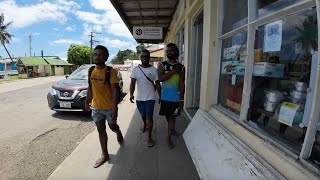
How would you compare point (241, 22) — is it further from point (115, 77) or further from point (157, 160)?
point (157, 160)

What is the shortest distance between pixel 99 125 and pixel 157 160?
1040 mm

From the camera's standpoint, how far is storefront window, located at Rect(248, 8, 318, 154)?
242 cm

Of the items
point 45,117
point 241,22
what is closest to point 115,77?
point 241,22

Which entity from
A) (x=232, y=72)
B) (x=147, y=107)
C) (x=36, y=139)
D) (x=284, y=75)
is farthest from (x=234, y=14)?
(x=36, y=139)

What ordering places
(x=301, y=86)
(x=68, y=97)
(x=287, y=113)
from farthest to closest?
(x=68, y=97)
(x=287, y=113)
(x=301, y=86)

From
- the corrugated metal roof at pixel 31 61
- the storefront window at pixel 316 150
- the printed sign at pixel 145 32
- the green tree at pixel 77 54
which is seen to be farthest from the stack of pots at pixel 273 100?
the green tree at pixel 77 54

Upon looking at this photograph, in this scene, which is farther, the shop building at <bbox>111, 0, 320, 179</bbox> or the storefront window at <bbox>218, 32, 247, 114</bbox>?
the storefront window at <bbox>218, 32, 247, 114</bbox>

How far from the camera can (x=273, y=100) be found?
2.97 meters

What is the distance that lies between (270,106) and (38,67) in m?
53.6

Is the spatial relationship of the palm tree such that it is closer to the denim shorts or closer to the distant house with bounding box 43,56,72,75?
the distant house with bounding box 43,56,72,75

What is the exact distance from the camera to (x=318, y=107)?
1.95 m

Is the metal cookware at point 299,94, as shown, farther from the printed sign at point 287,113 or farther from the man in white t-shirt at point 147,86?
the man in white t-shirt at point 147,86

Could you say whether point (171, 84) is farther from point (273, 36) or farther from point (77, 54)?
point (77, 54)

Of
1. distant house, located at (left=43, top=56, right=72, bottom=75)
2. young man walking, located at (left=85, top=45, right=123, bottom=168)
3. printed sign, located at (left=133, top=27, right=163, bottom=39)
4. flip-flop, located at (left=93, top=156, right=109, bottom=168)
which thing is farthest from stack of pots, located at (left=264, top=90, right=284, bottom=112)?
distant house, located at (left=43, top=56, right=72, bottom=75)
